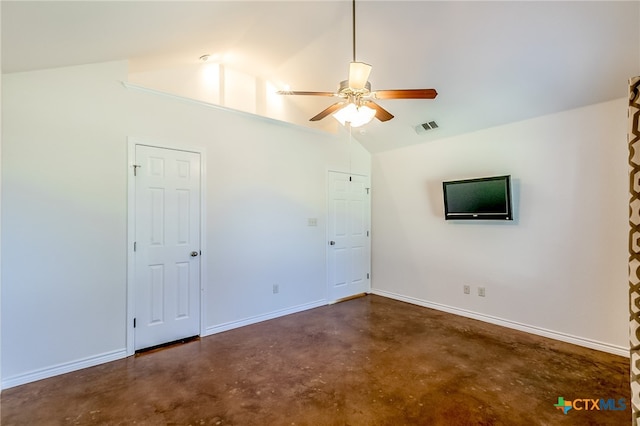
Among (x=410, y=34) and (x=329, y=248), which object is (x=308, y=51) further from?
(x=329, y=248)

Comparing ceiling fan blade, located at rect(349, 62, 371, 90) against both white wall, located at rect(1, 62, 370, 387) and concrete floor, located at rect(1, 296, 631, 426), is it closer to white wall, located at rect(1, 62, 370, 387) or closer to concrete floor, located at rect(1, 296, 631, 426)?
white wall, located at rect(1, 62, 370, 387)

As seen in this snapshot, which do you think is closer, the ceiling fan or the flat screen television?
the ceiling fan

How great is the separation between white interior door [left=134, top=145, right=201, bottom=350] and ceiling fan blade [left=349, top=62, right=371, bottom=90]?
2042 millimetres

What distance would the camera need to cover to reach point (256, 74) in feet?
13.9

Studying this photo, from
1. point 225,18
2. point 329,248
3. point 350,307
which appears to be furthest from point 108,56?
point 350,307

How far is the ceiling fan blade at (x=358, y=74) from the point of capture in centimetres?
215

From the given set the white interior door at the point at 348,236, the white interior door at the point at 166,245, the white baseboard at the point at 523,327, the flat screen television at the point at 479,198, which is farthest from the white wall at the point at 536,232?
the white interior door at the point at 166,245

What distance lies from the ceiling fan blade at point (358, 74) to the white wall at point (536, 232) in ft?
8.12

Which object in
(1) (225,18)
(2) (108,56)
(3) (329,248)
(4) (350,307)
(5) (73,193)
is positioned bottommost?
(4) (350,307)

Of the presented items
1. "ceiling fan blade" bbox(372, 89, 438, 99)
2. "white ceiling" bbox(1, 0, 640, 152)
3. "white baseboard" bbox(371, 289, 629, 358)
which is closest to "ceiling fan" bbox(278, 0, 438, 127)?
"ceiling fan blade" bbox(372, 89, 438, 99)

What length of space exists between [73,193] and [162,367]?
5.91ft

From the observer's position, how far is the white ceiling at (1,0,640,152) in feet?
6.77

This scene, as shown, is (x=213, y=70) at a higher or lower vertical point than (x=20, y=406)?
higher

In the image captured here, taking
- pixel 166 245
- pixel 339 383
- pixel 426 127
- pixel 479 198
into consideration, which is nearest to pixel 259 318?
pixel 166 245
